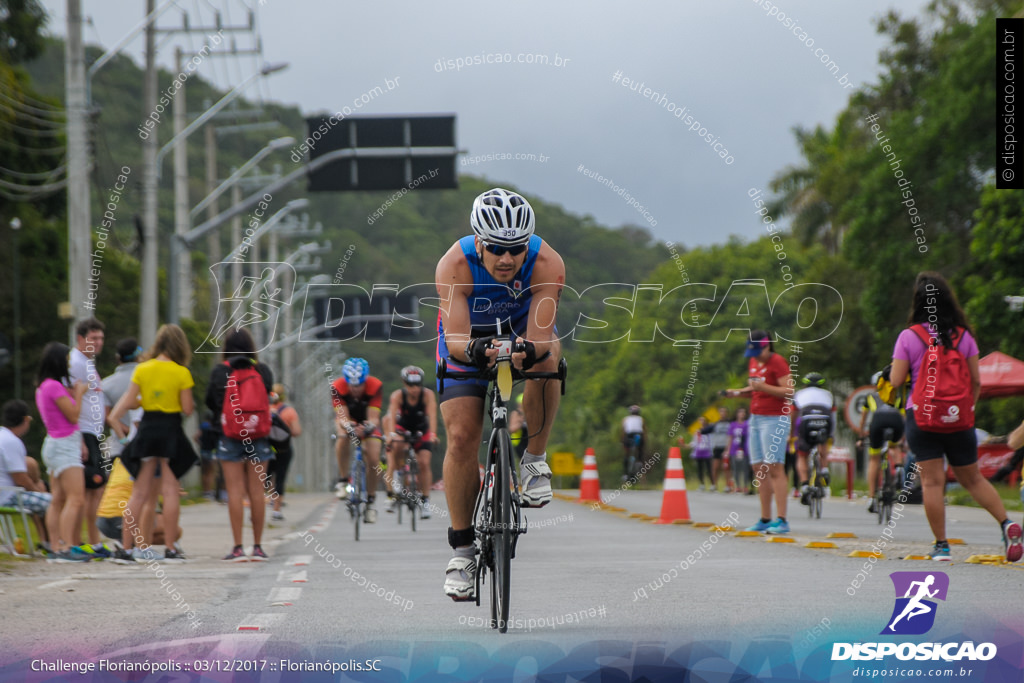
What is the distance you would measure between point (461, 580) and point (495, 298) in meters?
1.36

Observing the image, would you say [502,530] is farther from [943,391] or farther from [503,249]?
[943,391]

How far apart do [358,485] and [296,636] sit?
364 inches

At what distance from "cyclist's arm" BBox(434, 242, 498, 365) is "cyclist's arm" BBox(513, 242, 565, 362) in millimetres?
303

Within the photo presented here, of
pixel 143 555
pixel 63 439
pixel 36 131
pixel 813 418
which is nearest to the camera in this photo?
pixel 63 439

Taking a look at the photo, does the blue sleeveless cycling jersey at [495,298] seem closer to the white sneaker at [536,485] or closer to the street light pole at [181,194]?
the white sneaker at [536,485]

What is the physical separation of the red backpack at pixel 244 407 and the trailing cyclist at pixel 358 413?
275 cm

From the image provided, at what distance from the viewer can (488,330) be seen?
23.1 ft

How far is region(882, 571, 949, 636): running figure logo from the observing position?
631cm

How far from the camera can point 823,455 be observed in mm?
18453

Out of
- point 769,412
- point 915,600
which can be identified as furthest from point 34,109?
point 915,600

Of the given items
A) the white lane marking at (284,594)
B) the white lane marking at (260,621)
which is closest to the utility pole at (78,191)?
the white lane marking at (284,594)

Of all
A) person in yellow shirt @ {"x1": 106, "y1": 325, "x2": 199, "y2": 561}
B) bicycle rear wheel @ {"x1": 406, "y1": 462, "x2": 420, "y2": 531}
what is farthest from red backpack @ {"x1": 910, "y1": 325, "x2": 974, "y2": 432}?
bicycle rear wheel @ {"x1": 406, "y1": 462, "x2": 420, "y2": 531}

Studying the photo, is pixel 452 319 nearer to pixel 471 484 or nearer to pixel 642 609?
pixel 471 484

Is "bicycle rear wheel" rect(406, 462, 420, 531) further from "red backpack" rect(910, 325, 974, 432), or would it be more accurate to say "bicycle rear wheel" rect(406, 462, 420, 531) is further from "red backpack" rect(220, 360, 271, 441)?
Answer: "red backpack" rect(910, 325, 974, 432)
